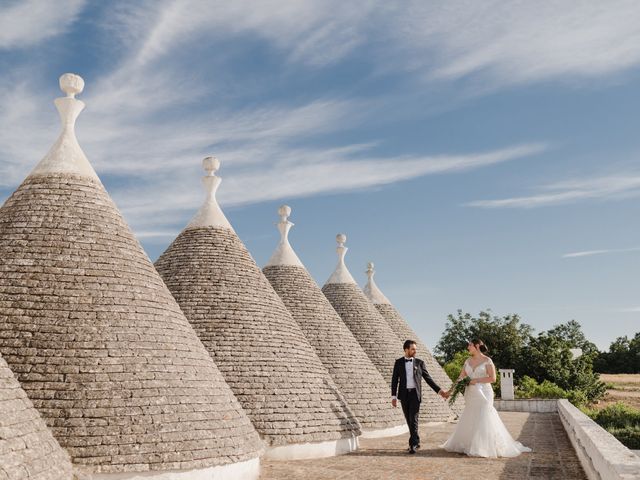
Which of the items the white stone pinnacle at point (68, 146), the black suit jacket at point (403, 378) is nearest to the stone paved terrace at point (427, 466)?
the black suit jacket at point (403, 378)

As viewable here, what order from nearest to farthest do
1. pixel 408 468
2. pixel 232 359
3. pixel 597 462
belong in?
pixel 597 462 → pixel 408 468 → pixel 232 359

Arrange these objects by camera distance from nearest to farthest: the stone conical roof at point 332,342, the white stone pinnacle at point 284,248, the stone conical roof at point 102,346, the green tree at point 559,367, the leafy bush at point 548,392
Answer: the stone conical roof at point 102,346, the stone conical roof at point 332,342, the white stone pinnacle at point 284,248, the leafy bush at point 548,392, the green tree at point 559,367

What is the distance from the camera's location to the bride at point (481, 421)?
10.1m

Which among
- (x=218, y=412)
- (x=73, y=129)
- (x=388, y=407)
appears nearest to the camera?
(x=218, y=412)

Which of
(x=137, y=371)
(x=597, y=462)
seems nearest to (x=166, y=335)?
(x=137, y=371)

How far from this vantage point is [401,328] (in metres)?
22.1

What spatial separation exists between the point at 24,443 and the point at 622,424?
20.7m

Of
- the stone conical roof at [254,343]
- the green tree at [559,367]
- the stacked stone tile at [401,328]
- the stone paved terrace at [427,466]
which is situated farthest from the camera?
the green tree at [559,367]

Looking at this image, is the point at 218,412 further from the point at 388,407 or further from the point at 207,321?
the point at 388,407

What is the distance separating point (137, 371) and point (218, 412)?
1.26 m

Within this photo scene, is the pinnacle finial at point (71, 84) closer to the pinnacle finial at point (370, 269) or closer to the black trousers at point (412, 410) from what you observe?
the black trousers at point (412, 410)

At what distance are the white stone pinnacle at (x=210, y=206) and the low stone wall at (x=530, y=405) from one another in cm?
1695

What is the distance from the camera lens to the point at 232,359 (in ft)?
36.0

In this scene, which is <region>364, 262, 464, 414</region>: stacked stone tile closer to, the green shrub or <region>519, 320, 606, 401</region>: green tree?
the green shrub
